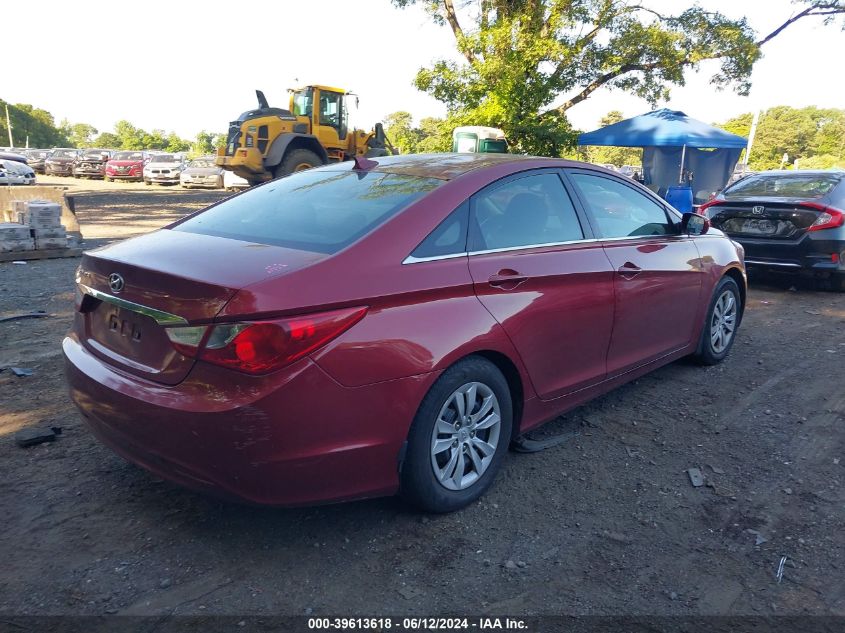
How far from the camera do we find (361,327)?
8.30 feet

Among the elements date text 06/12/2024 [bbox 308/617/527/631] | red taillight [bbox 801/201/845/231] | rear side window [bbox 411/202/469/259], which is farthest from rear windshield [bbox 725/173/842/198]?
date text 06/12/2024 [bbox 308/617/527/631]

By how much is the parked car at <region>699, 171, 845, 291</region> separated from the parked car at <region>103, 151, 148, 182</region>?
29.3m

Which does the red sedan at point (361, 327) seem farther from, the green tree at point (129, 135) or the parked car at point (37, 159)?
the green tree at point (129, 135)

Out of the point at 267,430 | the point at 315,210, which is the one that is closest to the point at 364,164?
the point at 315,210

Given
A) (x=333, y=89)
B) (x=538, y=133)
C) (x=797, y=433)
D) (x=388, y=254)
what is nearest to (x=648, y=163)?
(x=538, y=133)

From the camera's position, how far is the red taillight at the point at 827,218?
294 inches

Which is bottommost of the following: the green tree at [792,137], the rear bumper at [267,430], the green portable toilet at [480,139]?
the rear bumper at [267,430]

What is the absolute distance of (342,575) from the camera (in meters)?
2.60

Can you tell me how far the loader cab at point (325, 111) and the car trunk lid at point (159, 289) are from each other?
627 inches

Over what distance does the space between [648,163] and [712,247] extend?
12007 millimetres

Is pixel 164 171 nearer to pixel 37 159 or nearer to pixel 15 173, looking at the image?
pixel 15 173

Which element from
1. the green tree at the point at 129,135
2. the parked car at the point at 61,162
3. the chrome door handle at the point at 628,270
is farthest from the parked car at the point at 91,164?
the green tree at the point at 129,135

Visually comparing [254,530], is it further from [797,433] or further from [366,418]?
[797,433]

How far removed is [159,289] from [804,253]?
7364 millimetres
